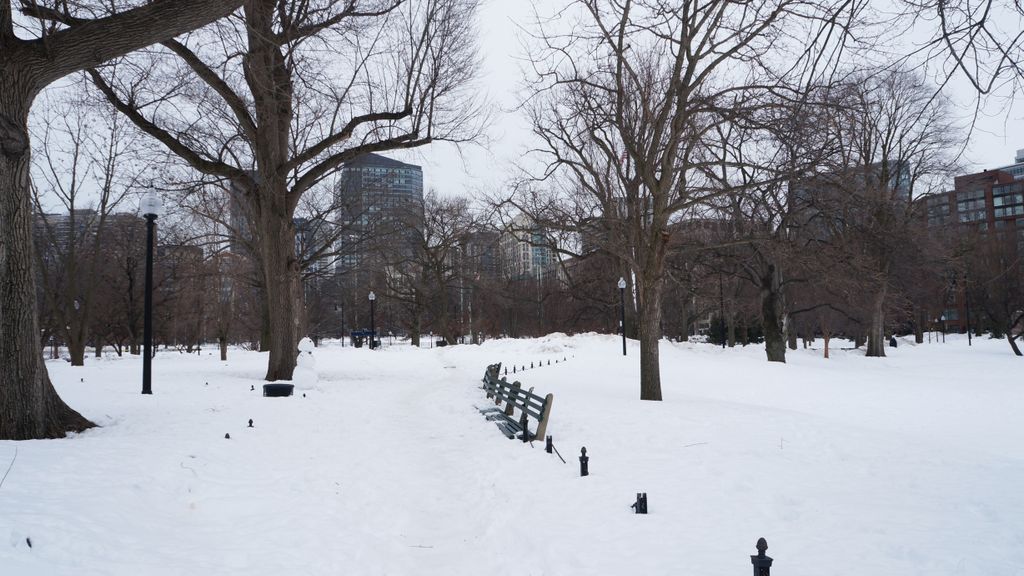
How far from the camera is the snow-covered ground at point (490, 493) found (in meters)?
4.96

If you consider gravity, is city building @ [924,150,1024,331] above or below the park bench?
above

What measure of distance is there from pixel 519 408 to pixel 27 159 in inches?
366

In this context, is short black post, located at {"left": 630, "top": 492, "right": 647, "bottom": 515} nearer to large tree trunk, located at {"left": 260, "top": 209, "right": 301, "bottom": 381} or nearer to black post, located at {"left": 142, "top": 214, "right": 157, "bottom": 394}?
black post, located at {"left": 142, "top": 214, "right": 157, "bottom": 394}

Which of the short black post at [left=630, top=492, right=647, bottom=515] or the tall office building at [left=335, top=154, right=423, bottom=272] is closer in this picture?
the short black post at [left=630, top=492, right=647, bottom=515]

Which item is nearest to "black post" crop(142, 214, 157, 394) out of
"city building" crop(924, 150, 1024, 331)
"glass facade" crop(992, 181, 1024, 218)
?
"city building" crop(924, 150, 1024, 331)

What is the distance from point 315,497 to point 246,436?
2.85 meters

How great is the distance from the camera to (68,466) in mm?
5988

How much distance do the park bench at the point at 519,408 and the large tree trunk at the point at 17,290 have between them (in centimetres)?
644

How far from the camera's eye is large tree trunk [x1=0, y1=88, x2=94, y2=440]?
721 centimetres

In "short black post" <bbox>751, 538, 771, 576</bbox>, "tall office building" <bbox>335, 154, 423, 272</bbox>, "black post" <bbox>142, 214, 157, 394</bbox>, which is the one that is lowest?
"short black post" <bbox>751, 538, 771, 576</bbox>

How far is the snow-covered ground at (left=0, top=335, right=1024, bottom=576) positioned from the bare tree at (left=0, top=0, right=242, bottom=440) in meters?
0.73

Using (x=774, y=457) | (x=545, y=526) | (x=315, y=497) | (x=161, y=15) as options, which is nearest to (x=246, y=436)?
(x=315, y=497)

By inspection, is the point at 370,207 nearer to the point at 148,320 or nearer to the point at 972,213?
the point at 148,320

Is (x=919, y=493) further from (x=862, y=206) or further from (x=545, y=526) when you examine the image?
(x=862, y=206)
